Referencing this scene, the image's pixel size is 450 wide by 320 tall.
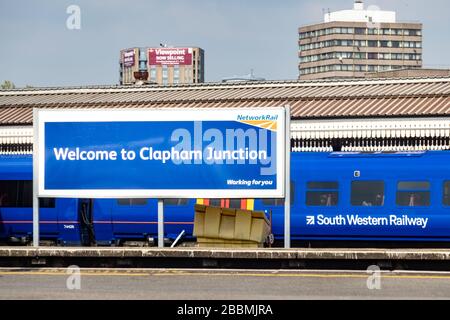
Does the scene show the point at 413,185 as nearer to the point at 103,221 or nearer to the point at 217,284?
the point at 103,221

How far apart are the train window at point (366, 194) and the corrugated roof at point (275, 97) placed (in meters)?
4.09

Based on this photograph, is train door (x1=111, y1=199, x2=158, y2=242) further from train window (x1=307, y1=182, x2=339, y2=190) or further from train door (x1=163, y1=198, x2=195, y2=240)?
train window (x1=307, y1=182, x2=339, y2=190)

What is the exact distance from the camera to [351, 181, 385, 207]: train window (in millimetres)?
28641

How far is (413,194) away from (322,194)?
242 cm

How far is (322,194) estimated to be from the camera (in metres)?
29.1

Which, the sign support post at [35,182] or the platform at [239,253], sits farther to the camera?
the sign support post at [35,182]

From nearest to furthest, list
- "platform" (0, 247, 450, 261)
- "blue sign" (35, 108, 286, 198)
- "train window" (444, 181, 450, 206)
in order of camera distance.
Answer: "platform" (0, 247, 450, 261) < "blue sign" (35, 108, 286, 198) < "train window" (444, 181, 450, 206)

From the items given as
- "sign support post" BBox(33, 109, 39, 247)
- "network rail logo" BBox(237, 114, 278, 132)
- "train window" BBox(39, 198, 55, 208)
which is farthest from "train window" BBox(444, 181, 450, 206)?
"train window" BBox(39, 198, 55, 208)

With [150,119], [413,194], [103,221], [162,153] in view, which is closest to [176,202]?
[103,221]

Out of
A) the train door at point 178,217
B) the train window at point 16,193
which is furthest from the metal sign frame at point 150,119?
the train window at point 16,193

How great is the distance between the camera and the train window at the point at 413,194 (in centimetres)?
2817

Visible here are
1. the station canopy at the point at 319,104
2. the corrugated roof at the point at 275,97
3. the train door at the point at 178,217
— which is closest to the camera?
the train door at the point at 178,217

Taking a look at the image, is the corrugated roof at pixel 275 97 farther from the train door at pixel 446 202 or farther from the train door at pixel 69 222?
the train door at pixel 69 222
